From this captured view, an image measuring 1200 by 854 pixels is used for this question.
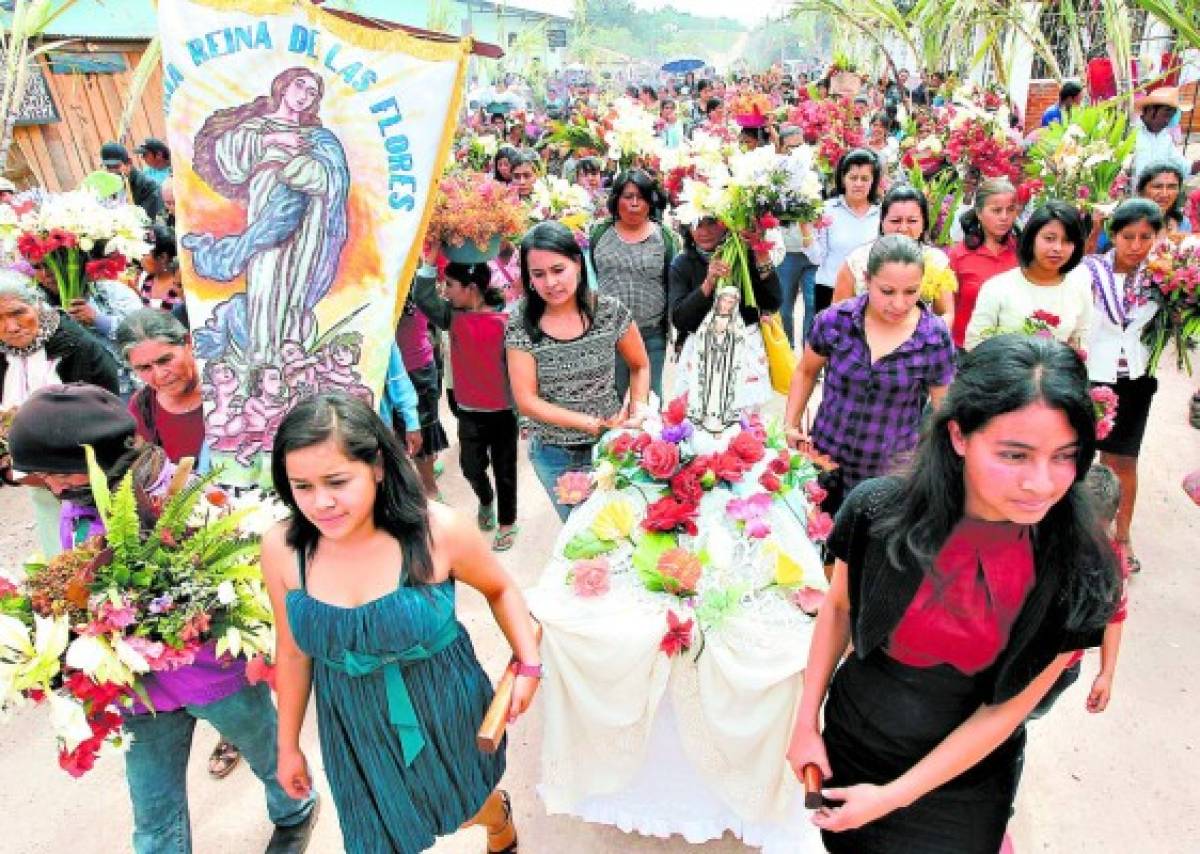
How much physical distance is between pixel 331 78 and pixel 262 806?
2.50 metres

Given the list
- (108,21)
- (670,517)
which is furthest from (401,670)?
(108,21)

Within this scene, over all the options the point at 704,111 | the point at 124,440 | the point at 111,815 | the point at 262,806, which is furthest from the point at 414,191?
the point at 704,111

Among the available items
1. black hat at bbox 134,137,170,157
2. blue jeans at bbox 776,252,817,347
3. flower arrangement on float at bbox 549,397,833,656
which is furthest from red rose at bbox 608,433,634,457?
black hat at bbox 134,137,170,157

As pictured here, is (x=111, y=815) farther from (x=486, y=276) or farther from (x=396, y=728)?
(x=486, y=276)

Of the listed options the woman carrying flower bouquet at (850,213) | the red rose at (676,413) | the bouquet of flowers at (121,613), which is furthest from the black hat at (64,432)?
the woman carrying flower bouquet at (850,213)

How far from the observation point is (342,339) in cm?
258

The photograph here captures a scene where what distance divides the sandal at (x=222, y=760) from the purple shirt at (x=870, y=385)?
2.56m

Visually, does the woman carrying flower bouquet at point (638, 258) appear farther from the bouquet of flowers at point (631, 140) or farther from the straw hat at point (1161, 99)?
the straw hat at point (1161, 99)

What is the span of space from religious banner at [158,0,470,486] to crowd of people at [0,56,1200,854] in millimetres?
238

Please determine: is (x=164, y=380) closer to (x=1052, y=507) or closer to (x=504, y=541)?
(x=504, y=541)

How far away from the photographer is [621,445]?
270cm

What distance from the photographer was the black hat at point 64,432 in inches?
79.8

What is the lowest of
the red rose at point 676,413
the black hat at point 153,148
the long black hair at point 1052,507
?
the red rose at point 676,413

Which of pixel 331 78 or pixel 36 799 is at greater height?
pixel 331 78
